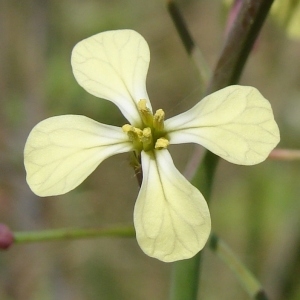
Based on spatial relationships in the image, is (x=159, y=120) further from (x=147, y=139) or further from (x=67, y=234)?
(x=67, y=234)

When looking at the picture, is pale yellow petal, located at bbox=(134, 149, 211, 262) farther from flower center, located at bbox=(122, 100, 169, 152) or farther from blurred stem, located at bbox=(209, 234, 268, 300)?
blurred stem, located at bbox=(209, 234, 268, 300)

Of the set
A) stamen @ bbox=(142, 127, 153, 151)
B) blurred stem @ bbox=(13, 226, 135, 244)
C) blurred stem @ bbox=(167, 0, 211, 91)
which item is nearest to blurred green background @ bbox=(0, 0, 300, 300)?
blurred stem @ bbox=(167, 0, 211, 91)

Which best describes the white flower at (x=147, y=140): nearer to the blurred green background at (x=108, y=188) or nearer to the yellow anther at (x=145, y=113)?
the yellow anther at (x=145, y=113)

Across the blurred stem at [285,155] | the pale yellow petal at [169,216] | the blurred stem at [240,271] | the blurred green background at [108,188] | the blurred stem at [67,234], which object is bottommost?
the blurred green background at [108,188]

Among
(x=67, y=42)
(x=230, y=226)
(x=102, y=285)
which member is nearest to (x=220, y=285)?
(x=230, y=226)

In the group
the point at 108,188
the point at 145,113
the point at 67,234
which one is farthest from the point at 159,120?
the point at 108,188

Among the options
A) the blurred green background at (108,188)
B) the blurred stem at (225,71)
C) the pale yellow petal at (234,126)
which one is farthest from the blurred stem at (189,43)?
the blurred green background at (108,188)
